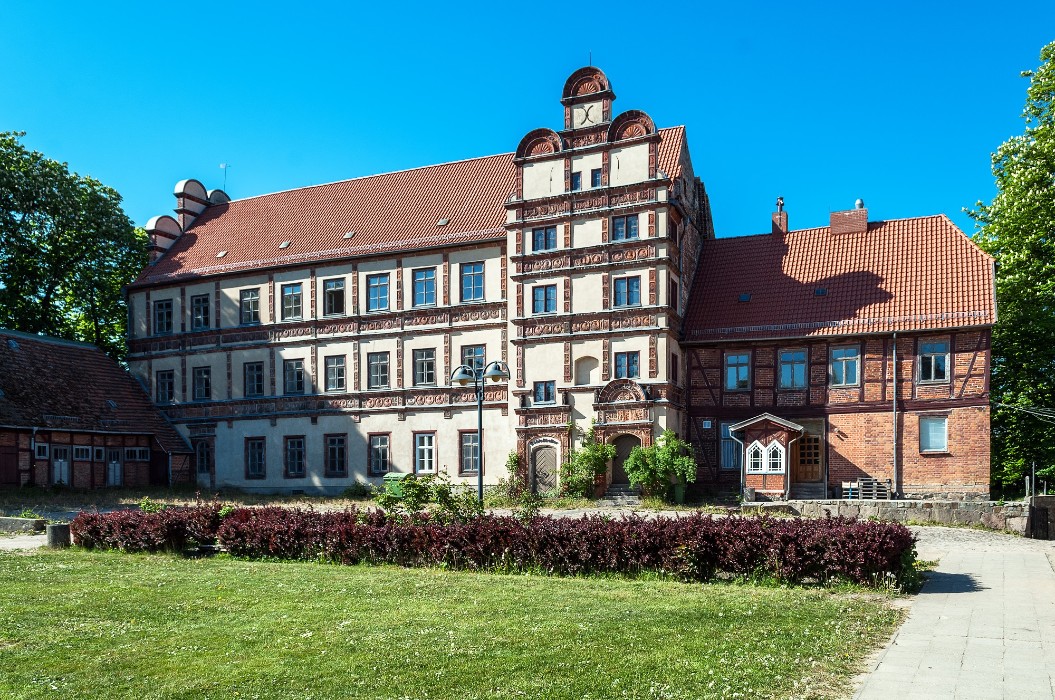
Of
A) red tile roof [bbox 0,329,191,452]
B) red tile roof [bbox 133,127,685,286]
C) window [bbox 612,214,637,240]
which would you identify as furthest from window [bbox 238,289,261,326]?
A: window [bbox 612,214,637,240]

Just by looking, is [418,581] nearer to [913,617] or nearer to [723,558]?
[723,558]

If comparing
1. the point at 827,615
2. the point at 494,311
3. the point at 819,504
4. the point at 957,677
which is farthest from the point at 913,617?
the point at 494,311

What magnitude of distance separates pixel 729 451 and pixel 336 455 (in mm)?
16502

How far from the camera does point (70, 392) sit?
130 ft

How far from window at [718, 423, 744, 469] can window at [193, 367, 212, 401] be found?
23.1 m

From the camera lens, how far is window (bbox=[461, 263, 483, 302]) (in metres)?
37.8

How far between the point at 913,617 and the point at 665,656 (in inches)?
165

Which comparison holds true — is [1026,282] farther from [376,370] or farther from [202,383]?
[202,383]

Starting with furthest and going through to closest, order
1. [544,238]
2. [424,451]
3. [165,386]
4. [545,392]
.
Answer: [165,386], [424,451], [544,238], [545,392]

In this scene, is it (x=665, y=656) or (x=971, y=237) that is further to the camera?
(x=971, y=237)

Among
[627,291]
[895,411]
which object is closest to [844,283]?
[895,411]

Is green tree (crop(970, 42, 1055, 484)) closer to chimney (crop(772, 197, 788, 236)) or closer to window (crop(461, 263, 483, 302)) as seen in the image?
chimney (crop(772, 197, 788, 236))

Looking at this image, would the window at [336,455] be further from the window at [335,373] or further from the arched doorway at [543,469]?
the arched doorway at [543,469]

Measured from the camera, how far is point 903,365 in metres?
32.6
